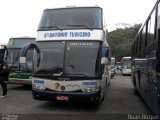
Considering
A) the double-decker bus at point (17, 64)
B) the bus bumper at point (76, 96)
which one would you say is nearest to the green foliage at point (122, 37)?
the double-decker bus at point (17, 64)

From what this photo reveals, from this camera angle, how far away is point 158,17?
8977 millimetres

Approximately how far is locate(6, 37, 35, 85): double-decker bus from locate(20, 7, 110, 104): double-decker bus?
247 inches

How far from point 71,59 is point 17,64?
8294 millimetres

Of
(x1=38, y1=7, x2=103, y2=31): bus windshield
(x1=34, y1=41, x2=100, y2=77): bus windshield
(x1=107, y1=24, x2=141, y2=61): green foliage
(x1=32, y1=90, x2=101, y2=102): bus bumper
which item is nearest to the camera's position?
(x1=32, y1=90, x2=101, y2=102): bus bumper

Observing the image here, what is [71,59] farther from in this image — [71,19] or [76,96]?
[71,19]

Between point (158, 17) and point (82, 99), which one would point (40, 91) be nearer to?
point (82, 99)

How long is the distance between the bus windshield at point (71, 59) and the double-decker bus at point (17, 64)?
261 inches

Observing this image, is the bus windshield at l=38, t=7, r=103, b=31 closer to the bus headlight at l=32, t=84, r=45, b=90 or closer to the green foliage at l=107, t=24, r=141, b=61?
the bus headlight at l=32, t=84, r=45, b=90

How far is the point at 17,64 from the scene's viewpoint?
64.1ft

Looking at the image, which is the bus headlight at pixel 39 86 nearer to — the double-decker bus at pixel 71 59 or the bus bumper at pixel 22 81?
the double-decker bus at pixel 71 59

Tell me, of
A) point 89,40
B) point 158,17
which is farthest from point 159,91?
point 89,40

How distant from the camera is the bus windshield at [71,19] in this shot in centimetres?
1259

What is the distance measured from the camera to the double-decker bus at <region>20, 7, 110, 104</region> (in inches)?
Result: 454

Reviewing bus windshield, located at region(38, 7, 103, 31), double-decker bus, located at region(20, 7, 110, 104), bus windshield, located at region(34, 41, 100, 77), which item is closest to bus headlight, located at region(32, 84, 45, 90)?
double-decker bus, located at region(20, 7, 110, 104)
